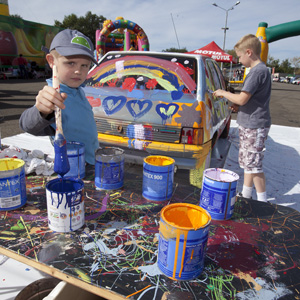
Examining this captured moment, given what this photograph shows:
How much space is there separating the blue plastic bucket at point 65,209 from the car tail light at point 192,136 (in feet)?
6.13

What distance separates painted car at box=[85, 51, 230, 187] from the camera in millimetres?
2814

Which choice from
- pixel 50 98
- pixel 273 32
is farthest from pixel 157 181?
pixel 273 32

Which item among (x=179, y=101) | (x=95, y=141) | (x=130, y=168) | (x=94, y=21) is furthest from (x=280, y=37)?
(x=94, y=21)

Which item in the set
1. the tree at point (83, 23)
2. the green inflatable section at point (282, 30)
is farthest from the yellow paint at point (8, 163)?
the tree at point (83, 23)

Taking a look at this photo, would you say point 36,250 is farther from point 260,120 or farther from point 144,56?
point 144,56

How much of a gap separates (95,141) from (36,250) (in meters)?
0.99

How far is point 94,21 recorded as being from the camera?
152ft

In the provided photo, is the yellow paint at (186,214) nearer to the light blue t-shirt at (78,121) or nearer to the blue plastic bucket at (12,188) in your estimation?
the blue plastic bucket at (12,188)

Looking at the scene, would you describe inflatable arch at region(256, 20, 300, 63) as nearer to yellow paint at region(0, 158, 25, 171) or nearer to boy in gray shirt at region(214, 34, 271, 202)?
boy in gray shirt at region(214, 34, 271, 202)

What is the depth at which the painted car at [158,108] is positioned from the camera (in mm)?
2814

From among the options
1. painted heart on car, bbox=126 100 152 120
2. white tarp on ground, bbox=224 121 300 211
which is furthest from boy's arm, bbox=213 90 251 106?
white tarp on ground, bbox=224 121 300 211

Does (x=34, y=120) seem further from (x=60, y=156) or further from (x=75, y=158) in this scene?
(x=60, y=156)

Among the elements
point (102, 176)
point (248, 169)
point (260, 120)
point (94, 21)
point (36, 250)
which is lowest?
point (248, 169)

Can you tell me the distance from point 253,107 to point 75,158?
2047 mm
